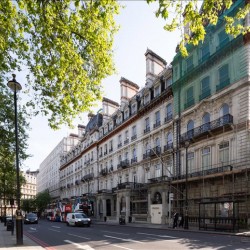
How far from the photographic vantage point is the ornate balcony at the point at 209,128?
2147 cm

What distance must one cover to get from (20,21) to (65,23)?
1.75m

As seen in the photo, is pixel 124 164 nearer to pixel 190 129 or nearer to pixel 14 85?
pixel 190 129

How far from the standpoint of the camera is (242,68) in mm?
21078

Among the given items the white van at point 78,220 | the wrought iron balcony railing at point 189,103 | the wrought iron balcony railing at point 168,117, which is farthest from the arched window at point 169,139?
the white van at point 78,220

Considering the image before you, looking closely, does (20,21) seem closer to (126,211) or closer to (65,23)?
(65,23)

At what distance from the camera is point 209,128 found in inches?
915

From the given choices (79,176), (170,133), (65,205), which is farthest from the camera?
(79,176)

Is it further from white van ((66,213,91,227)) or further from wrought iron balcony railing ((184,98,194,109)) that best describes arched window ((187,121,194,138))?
white van ((66,213,91,227))

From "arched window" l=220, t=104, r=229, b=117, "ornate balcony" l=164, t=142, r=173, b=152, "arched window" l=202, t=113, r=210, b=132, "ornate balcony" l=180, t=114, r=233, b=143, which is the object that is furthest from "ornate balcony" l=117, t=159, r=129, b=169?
"arched window" l=220, t=104, r=229, b=117

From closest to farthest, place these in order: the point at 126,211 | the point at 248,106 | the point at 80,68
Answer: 1. the point at 80,68
2. the point at 248,106
3. the point at 126,211

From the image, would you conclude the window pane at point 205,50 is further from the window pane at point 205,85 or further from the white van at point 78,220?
the white van at point 78,220

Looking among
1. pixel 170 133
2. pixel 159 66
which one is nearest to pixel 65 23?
pixel 170 133

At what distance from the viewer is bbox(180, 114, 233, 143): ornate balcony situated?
2147 cm

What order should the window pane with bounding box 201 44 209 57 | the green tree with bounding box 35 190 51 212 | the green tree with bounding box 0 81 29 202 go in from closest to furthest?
the green tree with bounding box 0 81 29 202 → the window pane with bounding box 201 44 209 57 → the green tree with bounding box 35 190 51 212
